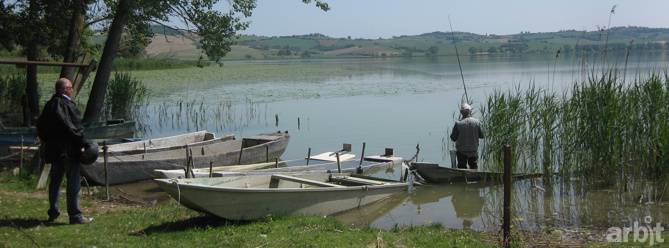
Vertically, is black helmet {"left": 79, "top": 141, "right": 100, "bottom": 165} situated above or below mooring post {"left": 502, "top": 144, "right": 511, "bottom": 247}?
above

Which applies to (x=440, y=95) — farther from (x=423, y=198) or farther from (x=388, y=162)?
(x=423, y=198)

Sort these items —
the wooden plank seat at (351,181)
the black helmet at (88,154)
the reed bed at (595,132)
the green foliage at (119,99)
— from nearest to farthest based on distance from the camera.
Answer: the black helmet at (88,154) < the reed bed at (595,132) < the wooden plank seat at (351,181) < the green foliage at (119,99)

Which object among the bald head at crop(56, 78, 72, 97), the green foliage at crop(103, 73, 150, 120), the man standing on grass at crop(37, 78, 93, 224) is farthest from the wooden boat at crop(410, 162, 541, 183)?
the green foliage at crop(103, 73, 150, 120)

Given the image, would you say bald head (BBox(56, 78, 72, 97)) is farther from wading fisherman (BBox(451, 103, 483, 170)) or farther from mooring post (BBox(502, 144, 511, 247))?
wading fisherman (BBox(451, 103, 483, 170))

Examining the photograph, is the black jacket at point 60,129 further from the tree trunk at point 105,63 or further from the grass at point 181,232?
the tree trunk at point 105,63

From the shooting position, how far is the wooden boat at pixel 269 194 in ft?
24.2

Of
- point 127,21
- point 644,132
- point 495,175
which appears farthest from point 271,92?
point 644,132

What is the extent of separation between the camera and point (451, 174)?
39.7 ft

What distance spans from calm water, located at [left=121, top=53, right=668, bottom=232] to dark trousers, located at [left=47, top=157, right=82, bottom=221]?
4245mm

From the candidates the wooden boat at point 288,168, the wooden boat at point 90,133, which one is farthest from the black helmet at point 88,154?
the wooden boat at point 90,133

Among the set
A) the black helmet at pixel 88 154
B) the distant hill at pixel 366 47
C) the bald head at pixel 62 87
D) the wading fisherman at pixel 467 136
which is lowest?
the wading fisherman at pixel 467 136

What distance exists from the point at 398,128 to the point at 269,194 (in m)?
13.7

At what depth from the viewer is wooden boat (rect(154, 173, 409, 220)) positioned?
7.37 m

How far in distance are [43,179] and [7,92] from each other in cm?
1609
